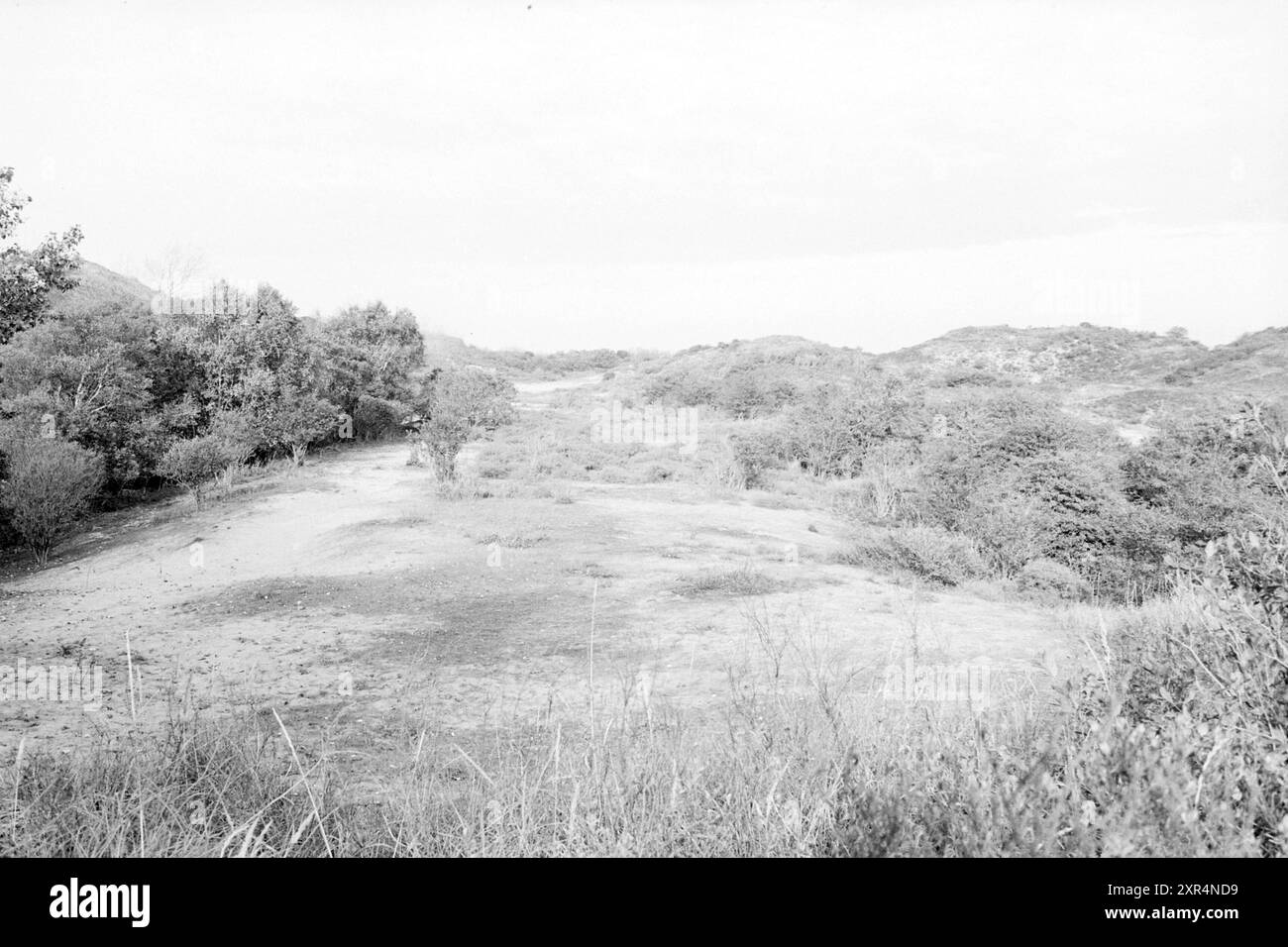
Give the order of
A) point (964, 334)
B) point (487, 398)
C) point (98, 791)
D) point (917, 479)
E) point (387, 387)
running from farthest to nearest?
point (964, 334) < point (387, 387) < point (487, 398) < point (917, 479) < point (98, 791)

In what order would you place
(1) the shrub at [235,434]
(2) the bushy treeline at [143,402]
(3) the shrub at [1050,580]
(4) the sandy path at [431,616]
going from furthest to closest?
1. (1) the shrub at [235,434]
2. (2) the bushy treeline at [143,402]
3. (3) the shrub at [1050,580]
4. (4) the sandy path at [431,616]

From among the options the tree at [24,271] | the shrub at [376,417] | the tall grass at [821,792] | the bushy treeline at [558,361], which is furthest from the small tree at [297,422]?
the bushy treeline at [558,361]

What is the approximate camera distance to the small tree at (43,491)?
39.5 ft

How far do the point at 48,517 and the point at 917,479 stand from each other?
48.1 feet

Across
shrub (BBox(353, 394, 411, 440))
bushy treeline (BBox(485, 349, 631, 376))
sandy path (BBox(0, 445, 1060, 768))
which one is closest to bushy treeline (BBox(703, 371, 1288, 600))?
sandy path (BBox(0, 445, 1060, 768))

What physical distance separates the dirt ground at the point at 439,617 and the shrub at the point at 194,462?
116cm

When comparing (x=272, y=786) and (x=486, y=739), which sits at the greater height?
(x=272, y=786)

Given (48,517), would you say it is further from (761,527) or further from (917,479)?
(917,479)

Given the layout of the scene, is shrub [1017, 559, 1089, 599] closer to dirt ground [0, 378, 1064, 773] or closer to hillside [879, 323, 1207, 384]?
dirt ground [0, 378, 1064, 773]

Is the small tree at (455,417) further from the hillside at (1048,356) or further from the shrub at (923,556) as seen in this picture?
the hillside at (1048,356)

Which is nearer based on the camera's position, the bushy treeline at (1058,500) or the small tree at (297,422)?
the bushy treeline at (1058,500)

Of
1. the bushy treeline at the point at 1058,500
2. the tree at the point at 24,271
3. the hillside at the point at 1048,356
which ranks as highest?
the hillside at the point at 1048,356

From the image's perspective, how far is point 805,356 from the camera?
1879 inches
